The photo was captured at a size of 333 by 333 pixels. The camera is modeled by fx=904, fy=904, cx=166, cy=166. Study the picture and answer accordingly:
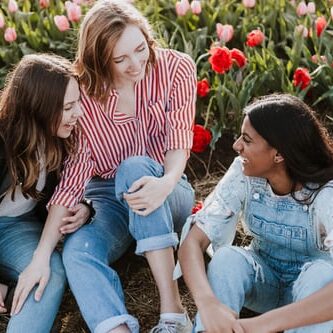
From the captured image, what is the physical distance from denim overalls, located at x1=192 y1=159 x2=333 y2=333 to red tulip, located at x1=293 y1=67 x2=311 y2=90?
46.6 inches

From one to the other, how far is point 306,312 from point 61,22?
2370 millimetres

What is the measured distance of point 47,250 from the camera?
9.95 feet

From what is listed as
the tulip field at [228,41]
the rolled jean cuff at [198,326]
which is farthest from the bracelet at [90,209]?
the tulip field at [228,41]

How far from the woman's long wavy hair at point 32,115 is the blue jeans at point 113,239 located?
0.26 metres

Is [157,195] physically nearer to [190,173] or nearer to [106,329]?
[106,329]

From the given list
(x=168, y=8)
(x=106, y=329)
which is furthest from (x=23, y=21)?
(x=106, y=329)

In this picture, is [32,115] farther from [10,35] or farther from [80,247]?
[10,35]

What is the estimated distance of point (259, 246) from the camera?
3.01 m

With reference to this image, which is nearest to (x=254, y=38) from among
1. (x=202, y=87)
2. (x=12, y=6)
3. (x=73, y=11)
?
(x=202, y=87)

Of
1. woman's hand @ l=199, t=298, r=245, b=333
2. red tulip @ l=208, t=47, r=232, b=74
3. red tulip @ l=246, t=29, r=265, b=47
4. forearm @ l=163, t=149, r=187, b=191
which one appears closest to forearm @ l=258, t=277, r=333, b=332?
woman's hand @ l=199, t=298, r=245, b=333

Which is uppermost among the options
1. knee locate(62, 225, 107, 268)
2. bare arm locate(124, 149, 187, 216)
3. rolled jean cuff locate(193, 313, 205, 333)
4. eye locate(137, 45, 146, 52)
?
eye locate(137, 45, 146, 52)

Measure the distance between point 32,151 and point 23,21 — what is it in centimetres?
174

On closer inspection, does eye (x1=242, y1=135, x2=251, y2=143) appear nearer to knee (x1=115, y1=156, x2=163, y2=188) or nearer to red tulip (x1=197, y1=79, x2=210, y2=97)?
knee (x1=115, y1=156, x2=163, y2=188)

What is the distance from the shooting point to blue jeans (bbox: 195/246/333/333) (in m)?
2.65
